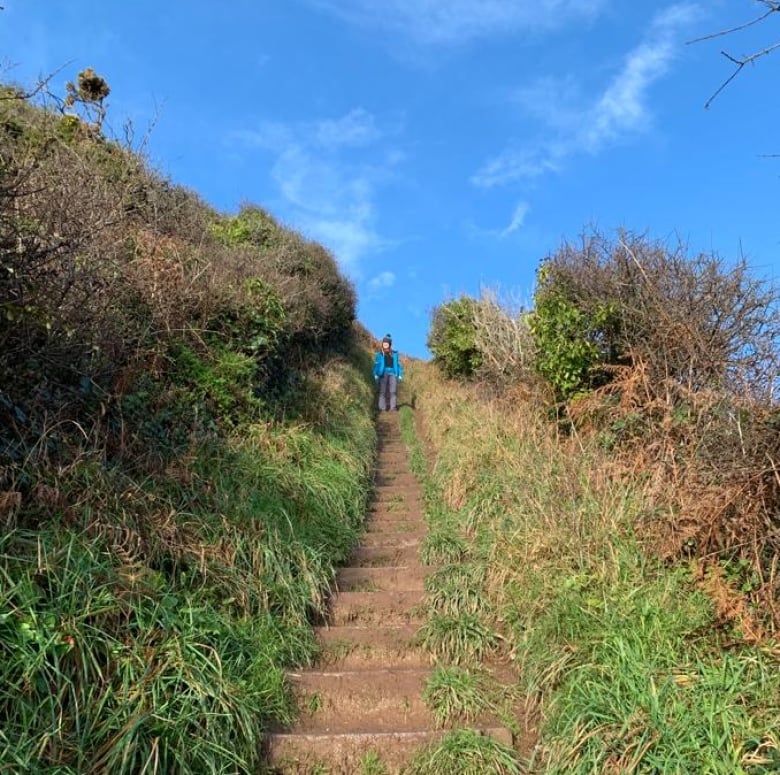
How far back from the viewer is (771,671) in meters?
3.64

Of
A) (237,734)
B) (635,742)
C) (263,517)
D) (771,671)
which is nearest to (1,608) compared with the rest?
(237,734)

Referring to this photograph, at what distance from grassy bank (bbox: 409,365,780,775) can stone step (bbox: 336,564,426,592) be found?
0.34 meters

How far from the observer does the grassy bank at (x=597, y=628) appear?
134 inches

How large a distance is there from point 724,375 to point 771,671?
365 cm

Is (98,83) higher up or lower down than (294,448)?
higher up

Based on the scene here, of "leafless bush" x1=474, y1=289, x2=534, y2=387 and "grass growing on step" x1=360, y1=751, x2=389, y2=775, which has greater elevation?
"leafless bush" x1=474, y1=289, x2=534, y2=387

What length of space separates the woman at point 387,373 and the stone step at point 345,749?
10798 mm

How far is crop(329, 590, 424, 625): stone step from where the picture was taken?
19.0ft

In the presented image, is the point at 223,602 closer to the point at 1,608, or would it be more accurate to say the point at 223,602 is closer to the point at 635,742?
the point at 1,608

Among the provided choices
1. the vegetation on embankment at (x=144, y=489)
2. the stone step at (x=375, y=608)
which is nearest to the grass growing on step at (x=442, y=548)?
the stone step at (x=375, y=608)

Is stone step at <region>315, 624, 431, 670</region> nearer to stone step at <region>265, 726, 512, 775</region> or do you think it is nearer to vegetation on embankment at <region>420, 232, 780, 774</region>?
vegetation on embankment at <region>420, 232, 780, 774</region>

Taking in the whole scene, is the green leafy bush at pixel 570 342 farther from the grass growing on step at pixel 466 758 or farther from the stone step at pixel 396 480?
the grass growing on step at pixel 466 758

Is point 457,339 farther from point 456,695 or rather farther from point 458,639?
point 456,695

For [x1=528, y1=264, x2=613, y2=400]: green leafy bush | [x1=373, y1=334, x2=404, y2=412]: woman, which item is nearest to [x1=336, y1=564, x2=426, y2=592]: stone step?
[x1=528, y1=264, x2=613, y2=400]: green leafy bush
